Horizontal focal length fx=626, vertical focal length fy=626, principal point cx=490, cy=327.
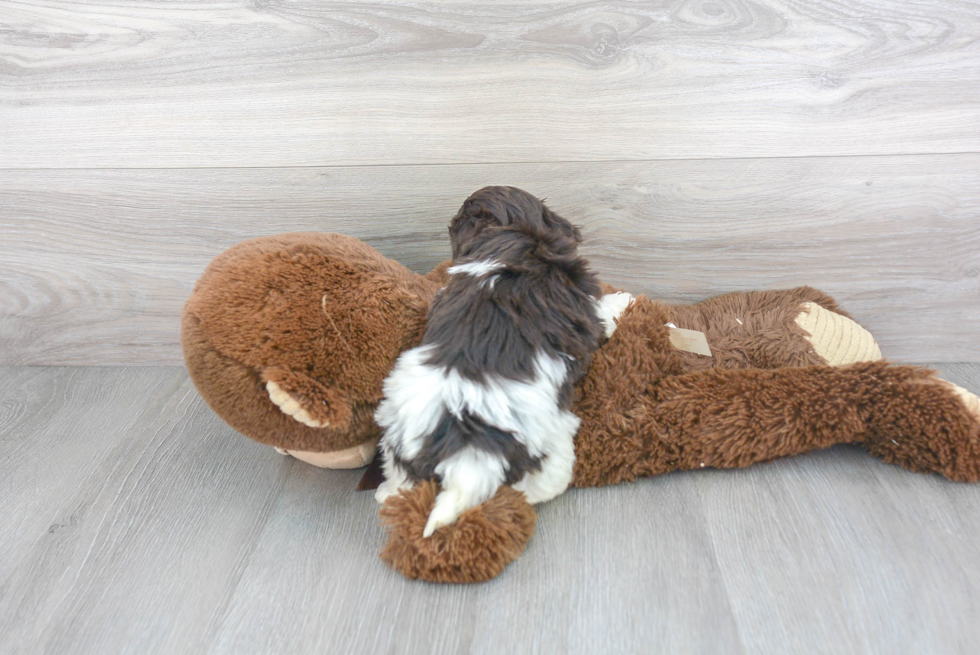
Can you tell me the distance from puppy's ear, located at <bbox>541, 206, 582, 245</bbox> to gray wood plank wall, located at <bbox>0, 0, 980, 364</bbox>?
0.45 feet

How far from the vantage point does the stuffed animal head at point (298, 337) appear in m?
0.71

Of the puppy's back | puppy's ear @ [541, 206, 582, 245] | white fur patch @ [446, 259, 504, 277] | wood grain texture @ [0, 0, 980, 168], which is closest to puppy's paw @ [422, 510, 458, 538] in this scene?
the puppy's back

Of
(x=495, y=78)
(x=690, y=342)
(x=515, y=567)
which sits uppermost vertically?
(x=495, y=78)

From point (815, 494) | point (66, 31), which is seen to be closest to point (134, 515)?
point (66, 31)

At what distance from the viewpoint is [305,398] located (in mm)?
695

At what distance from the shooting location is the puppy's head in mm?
771

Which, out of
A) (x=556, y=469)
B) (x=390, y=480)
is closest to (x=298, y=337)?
(x=390, y=480)

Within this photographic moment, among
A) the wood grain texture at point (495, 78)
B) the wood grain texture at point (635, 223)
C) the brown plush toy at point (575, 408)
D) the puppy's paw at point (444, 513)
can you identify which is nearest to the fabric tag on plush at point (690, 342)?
the brown plush toy at point (575, 408)

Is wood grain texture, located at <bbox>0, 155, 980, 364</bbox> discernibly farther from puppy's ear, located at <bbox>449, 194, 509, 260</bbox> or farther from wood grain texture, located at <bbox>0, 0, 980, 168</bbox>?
puppy's ear, located at <bbox>449, 194, 509, 260</bbox>

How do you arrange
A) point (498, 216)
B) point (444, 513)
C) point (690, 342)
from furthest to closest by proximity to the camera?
1. point (690, 342)
2. point (498, 216)
3. point (444, 513)

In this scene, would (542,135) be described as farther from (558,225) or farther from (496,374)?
(496,374)

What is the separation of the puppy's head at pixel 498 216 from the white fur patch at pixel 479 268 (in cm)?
4

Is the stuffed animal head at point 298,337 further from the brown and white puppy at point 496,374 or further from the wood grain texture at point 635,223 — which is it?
the wood grain texture at point 635,223

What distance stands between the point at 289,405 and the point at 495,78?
1.76 feet
